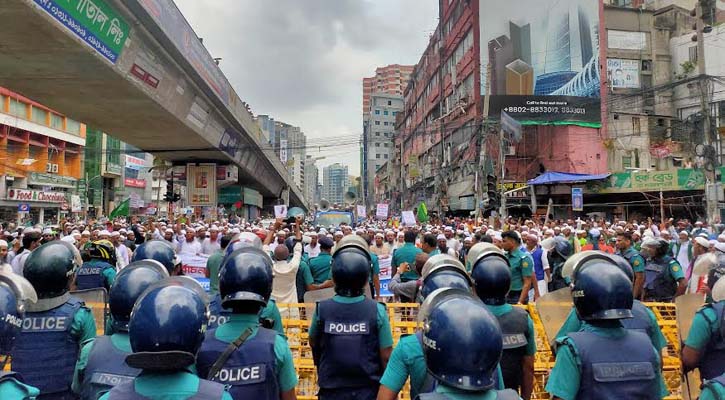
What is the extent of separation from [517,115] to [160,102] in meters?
26.9

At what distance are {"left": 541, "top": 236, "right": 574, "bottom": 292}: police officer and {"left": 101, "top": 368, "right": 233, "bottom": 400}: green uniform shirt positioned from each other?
6542mm

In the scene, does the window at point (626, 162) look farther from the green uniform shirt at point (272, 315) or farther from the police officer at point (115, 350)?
the police officer at point (115, 350)

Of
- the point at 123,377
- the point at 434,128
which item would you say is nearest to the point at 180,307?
the point at 123,377

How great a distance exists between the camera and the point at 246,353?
2.75 m

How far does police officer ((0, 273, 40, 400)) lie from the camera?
202 cm

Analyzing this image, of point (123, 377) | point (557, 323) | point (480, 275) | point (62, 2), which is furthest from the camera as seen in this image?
point (62, 2)

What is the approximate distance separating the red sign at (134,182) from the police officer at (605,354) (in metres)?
63.1

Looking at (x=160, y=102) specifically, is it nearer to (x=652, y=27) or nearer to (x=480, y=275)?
(x=480, y=275)

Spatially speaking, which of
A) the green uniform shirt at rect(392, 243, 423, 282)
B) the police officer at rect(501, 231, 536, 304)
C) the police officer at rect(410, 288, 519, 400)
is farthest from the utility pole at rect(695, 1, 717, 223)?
the police officer at rect(410, 288, 519, 400)

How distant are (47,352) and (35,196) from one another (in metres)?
42.8

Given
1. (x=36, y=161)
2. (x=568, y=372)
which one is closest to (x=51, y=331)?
(x=568, y=372)

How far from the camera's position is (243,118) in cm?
2586

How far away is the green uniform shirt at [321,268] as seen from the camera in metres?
7.59

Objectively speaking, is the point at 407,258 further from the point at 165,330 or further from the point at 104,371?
the point at 165,330
